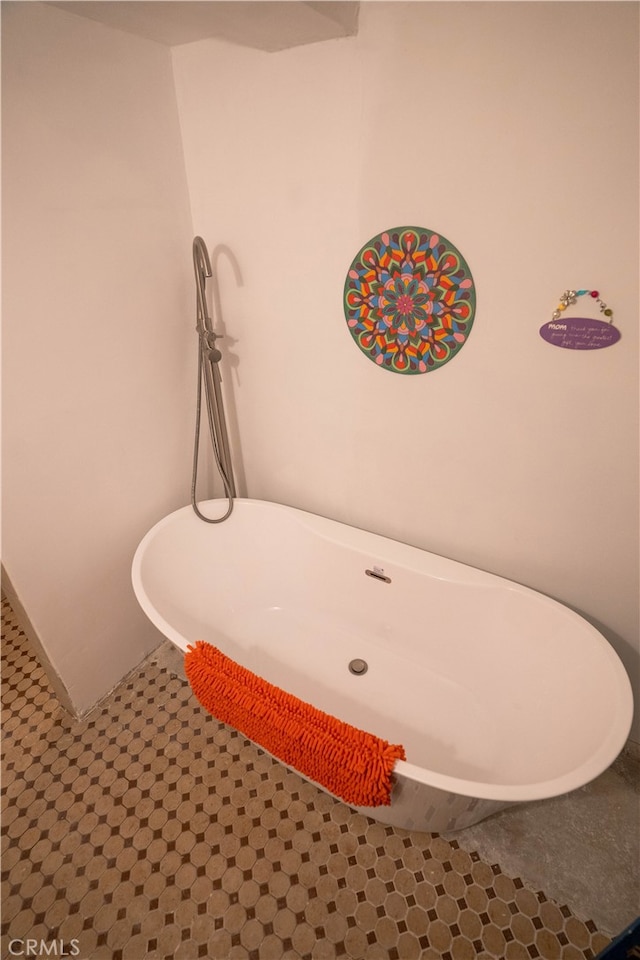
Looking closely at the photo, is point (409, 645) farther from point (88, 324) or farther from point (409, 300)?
point (88, 324)

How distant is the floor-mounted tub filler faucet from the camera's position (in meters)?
1.66

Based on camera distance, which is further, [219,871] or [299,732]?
[219,871]

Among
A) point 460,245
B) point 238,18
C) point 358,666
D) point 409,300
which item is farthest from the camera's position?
point 358,666

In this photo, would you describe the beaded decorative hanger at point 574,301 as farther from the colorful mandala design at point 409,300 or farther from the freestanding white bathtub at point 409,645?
the freestanding white bathtub at point 409,645

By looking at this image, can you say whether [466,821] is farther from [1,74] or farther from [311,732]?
[1,74]

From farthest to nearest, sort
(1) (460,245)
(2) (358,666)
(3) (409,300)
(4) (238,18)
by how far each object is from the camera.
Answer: (2) (358,666) < (3) (409,300) < (1) (460,245) < (4) (238,18)

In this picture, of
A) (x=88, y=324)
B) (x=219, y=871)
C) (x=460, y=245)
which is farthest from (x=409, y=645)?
(x=88, y=324)

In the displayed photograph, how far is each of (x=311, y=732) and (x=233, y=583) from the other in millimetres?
964

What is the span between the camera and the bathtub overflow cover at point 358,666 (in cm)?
176

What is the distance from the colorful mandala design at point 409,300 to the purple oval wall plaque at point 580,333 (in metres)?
0.23

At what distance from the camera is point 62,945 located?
3.98ft

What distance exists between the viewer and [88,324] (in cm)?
145

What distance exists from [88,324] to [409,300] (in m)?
1.04

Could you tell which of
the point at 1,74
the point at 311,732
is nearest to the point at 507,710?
the point at 311,732
